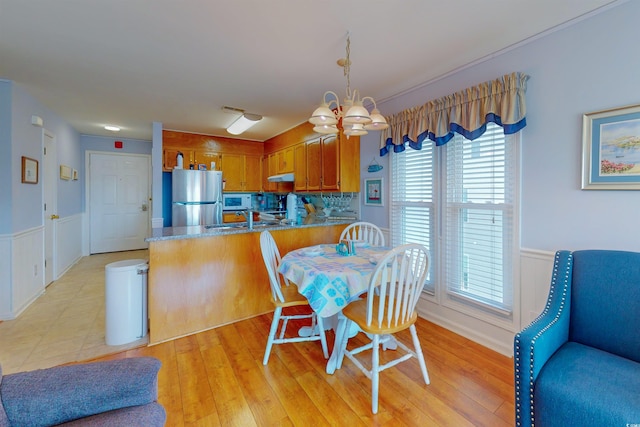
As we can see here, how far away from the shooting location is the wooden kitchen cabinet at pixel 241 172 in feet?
17.4

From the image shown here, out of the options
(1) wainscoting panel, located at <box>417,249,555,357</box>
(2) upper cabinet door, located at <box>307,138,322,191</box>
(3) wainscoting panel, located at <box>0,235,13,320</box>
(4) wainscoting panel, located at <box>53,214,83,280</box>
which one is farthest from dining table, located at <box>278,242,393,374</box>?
(4) wainscoting panel, located at <box>53,214,83,280</box>

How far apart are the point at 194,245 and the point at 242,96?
6.07 ft

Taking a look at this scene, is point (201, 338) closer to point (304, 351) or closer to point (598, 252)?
point (304, 351)

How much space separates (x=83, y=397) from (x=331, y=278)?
4.05 feet

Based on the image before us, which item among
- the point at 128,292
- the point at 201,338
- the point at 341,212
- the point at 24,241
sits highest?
the point at 341,212

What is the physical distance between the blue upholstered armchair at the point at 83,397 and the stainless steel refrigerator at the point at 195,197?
3.73m

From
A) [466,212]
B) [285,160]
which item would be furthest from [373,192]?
[285,160]

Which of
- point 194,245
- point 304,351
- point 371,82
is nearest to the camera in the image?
point 304,351

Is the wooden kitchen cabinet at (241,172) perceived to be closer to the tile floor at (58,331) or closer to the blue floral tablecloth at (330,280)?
the tile floor at (58,331)

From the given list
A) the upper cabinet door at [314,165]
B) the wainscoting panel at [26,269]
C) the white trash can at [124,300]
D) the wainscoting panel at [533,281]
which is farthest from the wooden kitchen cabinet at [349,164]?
the wainscoting panel at [26,269]

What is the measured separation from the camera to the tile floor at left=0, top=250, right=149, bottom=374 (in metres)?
2.15

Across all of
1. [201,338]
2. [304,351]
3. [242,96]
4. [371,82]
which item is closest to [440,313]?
[304,351]

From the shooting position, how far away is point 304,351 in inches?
88.3

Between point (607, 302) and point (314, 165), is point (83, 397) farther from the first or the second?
point (314, 165)
